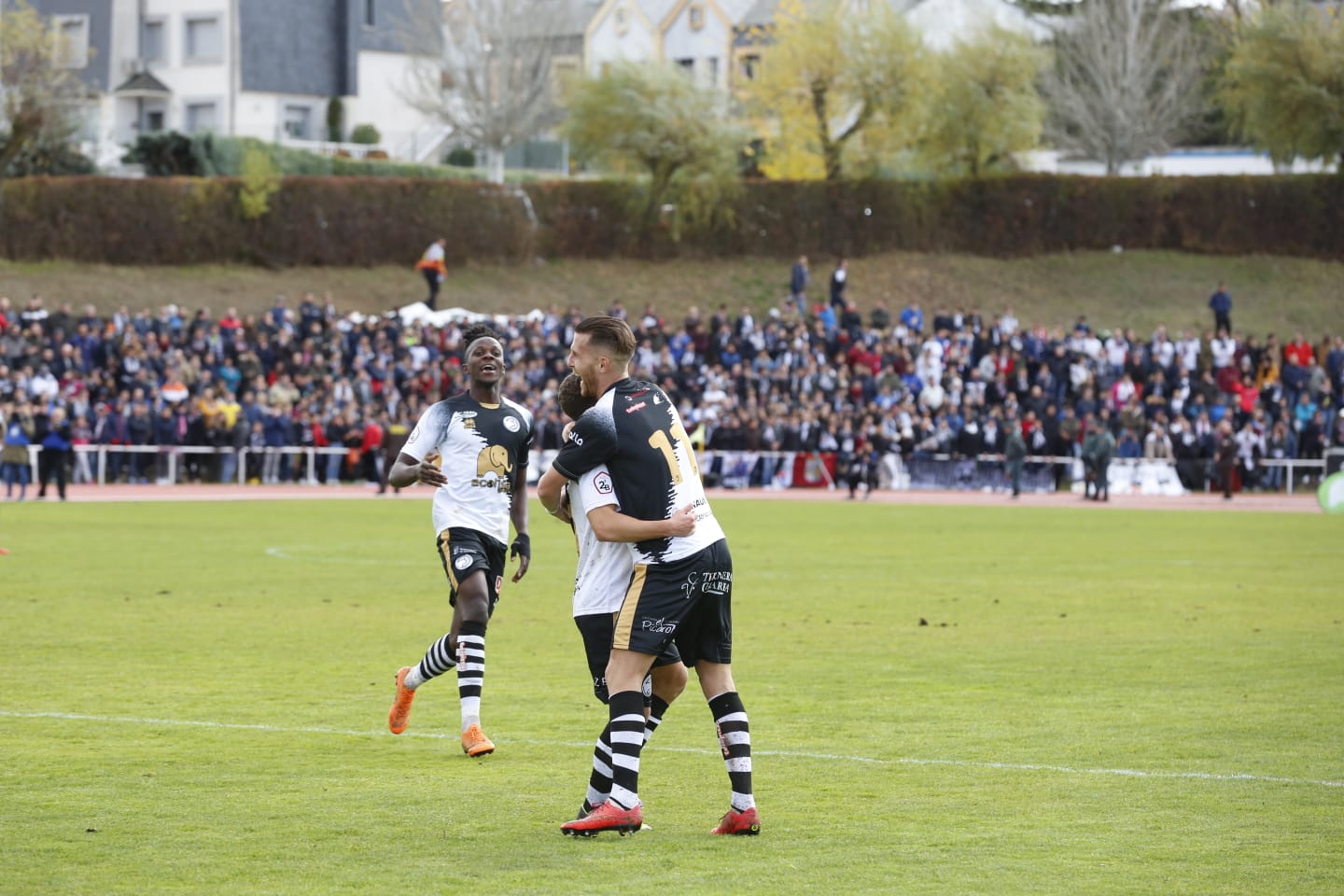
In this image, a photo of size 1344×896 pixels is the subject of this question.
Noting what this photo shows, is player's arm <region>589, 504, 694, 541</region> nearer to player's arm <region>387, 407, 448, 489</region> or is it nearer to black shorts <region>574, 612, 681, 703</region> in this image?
black shorts <region>574, 612, 681, 703</region>

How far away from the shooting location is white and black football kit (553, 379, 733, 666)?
25.3 ft

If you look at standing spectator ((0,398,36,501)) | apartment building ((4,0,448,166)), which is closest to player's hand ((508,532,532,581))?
standing spectator ((0,398,36,501))

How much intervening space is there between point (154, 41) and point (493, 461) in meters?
73.2

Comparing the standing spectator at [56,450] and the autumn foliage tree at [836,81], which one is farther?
the autumn foliage tree at [836,81]

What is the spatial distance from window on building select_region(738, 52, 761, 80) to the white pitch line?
5755cm

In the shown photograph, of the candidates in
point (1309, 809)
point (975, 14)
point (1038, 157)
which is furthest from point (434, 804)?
point (1038, 157)

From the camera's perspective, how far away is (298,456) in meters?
40.8

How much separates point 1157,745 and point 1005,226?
54979 millimetres

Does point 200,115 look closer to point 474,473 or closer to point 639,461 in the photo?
point 474,473

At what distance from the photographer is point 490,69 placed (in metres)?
78.0

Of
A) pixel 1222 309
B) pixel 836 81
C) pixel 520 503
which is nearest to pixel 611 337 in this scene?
pixel 520 503

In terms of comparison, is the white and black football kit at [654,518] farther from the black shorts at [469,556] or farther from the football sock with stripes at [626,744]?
the black shorts at [469,556]

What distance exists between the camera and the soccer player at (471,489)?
10.5 m

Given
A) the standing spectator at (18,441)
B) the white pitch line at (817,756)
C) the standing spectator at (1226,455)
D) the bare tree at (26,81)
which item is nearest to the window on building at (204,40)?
the bare tree at (26,81)
